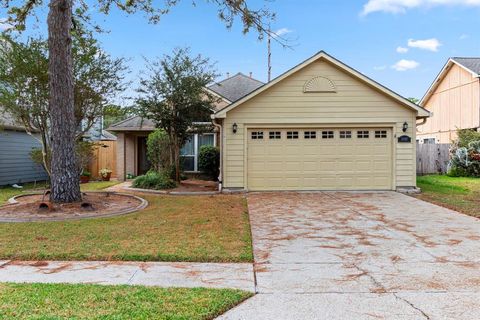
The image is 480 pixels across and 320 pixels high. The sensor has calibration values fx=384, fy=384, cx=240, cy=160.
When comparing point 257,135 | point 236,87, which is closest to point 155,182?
point 257,135

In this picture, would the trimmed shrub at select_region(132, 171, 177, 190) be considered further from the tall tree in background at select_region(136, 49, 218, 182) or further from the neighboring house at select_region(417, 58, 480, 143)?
the neighboring house at select_region(417, 58, 480, 143)

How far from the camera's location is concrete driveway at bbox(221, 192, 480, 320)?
3545 mm

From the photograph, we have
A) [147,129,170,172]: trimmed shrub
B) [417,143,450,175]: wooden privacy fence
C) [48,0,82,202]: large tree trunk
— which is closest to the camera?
[48,0,82,202]: large tree trunk

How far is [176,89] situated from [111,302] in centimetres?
1026

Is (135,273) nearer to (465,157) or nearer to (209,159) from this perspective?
(209,159)

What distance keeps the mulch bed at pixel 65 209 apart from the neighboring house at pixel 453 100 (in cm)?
1886

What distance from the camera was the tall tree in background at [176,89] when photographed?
42.9 ft

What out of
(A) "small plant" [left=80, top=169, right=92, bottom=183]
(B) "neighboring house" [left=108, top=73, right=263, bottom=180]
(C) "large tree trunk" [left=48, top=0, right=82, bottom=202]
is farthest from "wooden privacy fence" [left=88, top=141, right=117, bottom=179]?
(C) "large tree trunk" [left=48, top=0, right=82, bottom=202]

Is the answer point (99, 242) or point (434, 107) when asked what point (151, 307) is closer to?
point (99, 242)

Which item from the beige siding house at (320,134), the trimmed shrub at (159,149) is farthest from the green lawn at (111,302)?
the trimmed shrub at (159,149)

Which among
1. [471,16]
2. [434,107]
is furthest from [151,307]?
[434,107]

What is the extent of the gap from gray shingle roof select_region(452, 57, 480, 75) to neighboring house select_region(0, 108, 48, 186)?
2256cm

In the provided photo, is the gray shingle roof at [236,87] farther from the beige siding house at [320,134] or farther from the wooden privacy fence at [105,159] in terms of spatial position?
the beige siding house at [320,134]

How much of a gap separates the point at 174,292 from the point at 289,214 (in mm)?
5255
